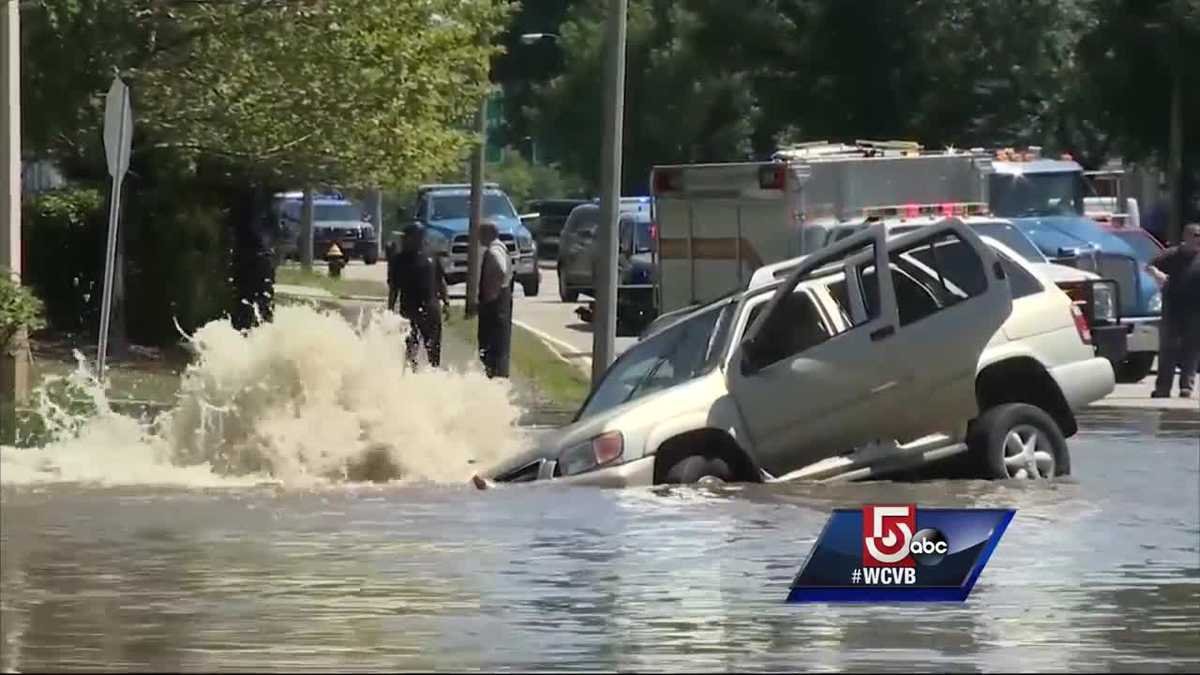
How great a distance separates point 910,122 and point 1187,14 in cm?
698

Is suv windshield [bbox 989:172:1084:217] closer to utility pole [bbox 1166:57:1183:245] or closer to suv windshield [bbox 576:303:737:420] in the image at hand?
utility pole [bbox 1166:57:1183:245]

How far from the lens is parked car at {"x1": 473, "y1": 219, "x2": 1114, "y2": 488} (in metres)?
15.6

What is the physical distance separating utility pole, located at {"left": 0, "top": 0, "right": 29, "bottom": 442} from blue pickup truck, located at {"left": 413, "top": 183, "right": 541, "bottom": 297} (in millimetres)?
24827

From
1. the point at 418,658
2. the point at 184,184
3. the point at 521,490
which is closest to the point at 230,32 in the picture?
the point at 184,184

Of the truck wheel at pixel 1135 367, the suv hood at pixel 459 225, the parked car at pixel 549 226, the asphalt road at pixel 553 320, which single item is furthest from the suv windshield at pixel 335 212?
the truck wheel at pixel 1135 367

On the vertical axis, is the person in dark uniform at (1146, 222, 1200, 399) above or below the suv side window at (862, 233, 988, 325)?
below

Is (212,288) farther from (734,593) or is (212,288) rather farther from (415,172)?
(734,593)

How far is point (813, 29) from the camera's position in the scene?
4931 centimetres

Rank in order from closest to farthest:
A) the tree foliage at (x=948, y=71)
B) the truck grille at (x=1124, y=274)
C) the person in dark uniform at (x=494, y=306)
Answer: the person in dark uniform at (x=494, y=306) → the truck grille at (x=1124, y=274) → the tree foliage at (x=948, y=71)

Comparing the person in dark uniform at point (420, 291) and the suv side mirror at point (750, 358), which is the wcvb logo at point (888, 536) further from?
the person in dark uniform at point (420, 291)

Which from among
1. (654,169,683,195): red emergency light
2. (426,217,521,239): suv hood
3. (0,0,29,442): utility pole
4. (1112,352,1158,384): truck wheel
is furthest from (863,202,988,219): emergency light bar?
(426,217,521,239): suv hood

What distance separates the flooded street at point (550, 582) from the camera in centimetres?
996

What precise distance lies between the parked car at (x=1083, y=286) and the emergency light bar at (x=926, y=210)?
13 centimetres

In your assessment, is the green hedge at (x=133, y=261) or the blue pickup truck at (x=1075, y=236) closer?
the green hedge at (x=133, y=261)
